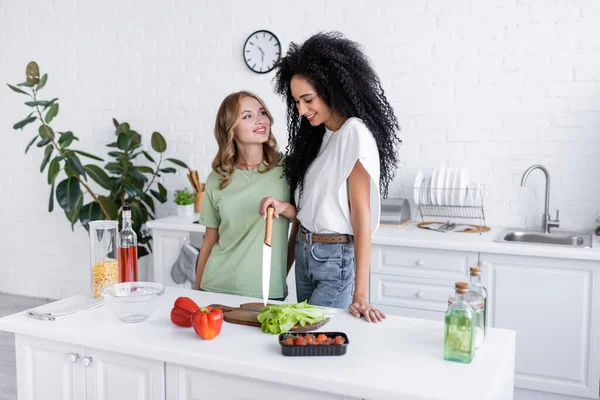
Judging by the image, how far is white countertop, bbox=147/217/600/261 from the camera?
292cm

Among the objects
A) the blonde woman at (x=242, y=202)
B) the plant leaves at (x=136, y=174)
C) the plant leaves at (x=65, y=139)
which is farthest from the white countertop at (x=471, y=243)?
the plant leaves at (x=65, y=139)

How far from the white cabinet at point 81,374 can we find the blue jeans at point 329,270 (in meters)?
0.67

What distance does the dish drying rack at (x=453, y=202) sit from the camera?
3.56m

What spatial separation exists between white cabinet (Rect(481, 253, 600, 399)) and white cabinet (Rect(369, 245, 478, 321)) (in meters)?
0.17

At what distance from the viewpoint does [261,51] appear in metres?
4.26

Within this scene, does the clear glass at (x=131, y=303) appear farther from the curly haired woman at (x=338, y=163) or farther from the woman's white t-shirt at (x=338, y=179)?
the woman's white t-shirt at (x=338, y=179)

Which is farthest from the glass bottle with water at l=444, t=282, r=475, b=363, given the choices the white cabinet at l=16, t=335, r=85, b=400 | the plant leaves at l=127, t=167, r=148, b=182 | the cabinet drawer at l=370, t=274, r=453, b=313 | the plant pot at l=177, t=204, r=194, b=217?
the plant leaves at l=127, t=167, r=148, b=182

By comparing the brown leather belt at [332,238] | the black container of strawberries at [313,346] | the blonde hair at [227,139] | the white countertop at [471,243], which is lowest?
the black container of strawberries at [313,346]

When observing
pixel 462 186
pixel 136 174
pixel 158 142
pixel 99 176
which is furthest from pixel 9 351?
pixel 462 186

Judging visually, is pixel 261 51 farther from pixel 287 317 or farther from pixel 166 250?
pixel 287 317

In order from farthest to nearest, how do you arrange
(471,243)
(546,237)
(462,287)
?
(546,237)
(471,243)
(462,287)

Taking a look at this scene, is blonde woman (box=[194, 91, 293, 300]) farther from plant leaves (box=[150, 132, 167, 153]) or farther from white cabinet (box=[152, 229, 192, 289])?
plant leaves (box=[150, 132, 167, 153])

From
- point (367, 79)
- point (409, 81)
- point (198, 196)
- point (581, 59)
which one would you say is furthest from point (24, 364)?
point (581, 59)

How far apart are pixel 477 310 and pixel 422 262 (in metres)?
1.67
